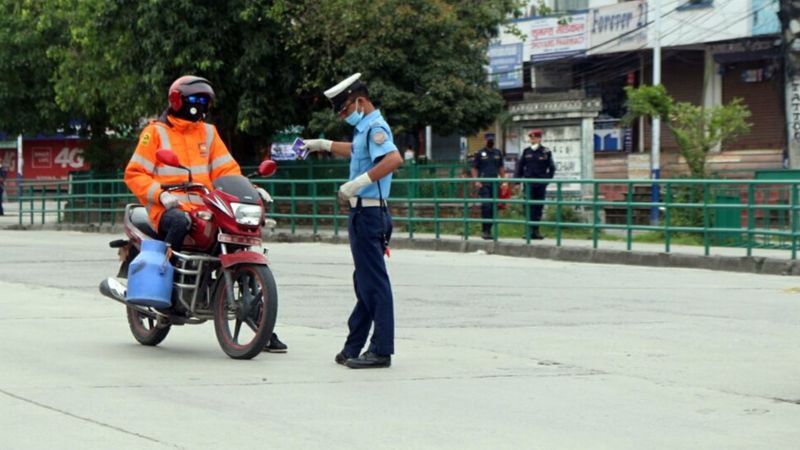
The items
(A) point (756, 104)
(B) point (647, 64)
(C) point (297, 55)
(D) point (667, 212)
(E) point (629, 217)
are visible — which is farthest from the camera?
(B) point (647, 64)

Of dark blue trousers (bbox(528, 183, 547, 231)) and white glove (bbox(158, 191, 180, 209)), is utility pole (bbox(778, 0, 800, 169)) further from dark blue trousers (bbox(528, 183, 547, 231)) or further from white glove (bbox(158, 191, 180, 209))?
white glove (bbox(158, 191, 180, 209))

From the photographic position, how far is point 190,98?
9.61m

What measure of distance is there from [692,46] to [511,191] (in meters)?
16.1

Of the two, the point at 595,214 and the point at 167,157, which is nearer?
the point at 167,157

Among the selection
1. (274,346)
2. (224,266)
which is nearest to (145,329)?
(274,346)

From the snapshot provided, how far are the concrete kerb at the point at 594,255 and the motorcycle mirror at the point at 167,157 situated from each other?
1103 cm

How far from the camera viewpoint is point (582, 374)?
8914 mm

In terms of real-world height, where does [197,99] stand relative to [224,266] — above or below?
above

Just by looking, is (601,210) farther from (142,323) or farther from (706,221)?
(142,323)

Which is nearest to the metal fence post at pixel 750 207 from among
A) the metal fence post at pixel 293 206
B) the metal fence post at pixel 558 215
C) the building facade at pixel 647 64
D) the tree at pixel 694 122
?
the metal fence post at pixel 558 215

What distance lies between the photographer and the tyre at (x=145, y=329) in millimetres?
10055

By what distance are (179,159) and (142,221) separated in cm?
52

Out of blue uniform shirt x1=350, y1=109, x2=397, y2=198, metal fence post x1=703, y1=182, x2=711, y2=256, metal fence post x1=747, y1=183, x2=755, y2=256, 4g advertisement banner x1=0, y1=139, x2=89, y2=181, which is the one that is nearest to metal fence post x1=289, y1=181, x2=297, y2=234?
metal fence post x1=703, y1=182, x2=711, y2=256

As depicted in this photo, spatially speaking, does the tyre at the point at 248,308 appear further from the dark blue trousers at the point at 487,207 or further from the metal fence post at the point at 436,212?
the metal fence post at the point at 436,212
